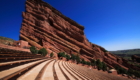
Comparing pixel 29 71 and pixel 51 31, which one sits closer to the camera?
pixel 29 71

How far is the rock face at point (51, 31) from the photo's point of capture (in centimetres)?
3475

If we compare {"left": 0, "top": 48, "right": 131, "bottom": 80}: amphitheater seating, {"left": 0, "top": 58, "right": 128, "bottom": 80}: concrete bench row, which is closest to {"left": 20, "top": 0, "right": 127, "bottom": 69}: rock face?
{"left": 0, "top": 48, "right": 131, "bottom": 80}: amphitheater seating

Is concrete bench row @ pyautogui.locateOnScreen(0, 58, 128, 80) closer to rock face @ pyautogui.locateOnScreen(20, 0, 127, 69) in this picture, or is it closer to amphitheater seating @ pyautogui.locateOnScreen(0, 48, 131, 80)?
amphitheater seating @ pyautogui.locateOnScreen(0, 48, 131, 80)

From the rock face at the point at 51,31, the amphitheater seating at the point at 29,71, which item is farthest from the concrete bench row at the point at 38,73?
the rock face at the point at 51,31

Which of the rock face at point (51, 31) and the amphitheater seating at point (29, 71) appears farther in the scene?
the rock face at point (51, 31)

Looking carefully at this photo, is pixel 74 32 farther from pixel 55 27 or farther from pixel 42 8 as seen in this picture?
pixel 42 8

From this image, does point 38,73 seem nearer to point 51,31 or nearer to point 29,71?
point 29,71

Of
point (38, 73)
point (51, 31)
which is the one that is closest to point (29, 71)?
point (38, 73)

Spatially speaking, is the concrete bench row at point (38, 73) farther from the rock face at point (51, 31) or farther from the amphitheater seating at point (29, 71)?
the rock face at point (51, 31)

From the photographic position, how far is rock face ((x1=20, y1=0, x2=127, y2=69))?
34750 millimetres

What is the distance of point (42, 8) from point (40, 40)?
62.4ft

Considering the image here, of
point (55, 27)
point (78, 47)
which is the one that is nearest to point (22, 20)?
point (55, 27)

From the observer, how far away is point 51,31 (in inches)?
1592

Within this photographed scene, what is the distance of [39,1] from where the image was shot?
4041 centimetres
